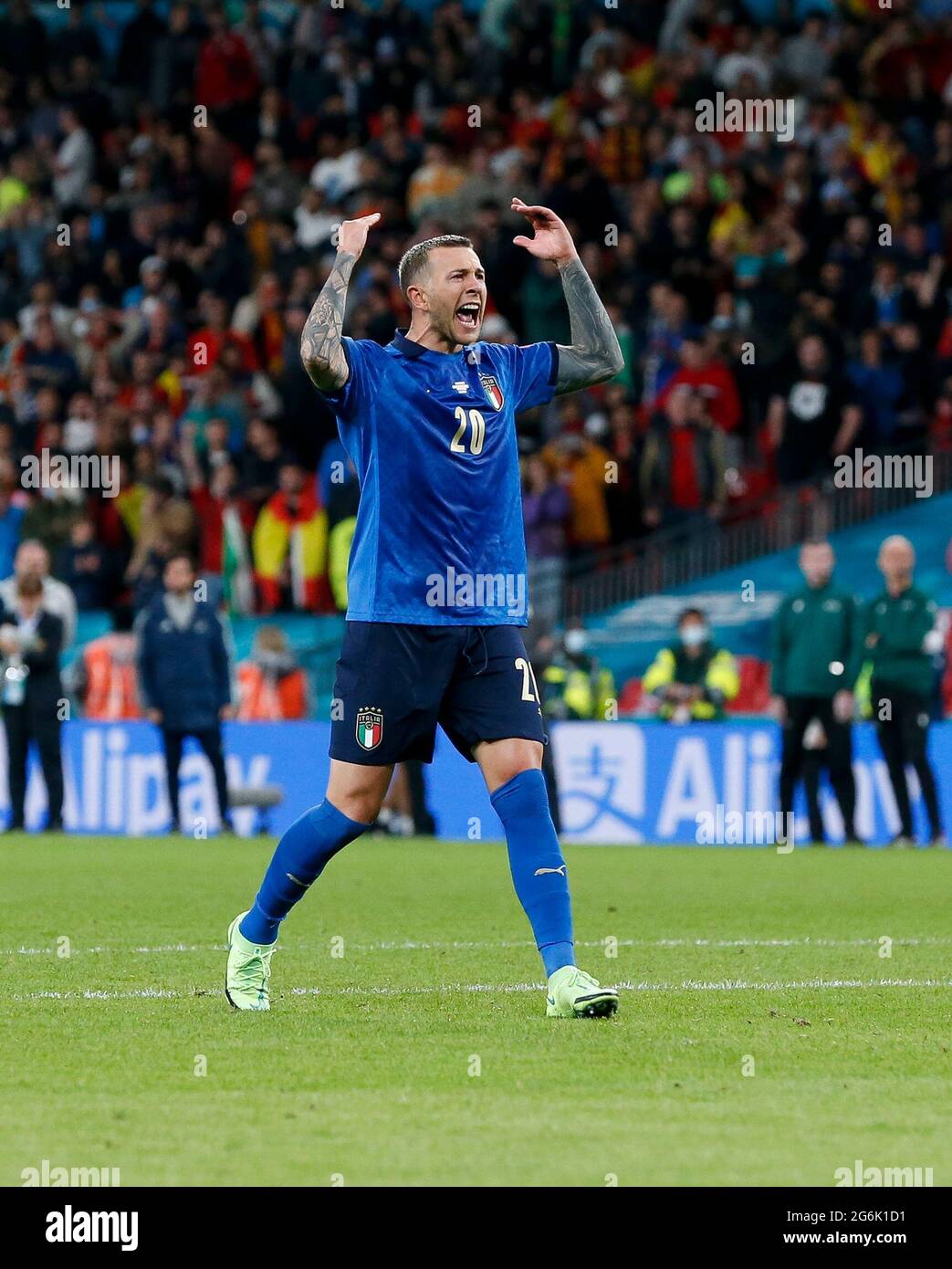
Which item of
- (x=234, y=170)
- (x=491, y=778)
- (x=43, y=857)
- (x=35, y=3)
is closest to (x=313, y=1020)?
(x=491, y=778)

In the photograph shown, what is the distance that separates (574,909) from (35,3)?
2086 centimetres

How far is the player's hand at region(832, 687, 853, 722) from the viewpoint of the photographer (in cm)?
1741

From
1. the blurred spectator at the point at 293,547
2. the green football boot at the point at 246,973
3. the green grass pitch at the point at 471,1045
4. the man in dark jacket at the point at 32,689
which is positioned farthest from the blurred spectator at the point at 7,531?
the green football boot at the point at 246,973

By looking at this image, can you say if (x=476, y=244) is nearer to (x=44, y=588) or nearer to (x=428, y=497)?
(x=44, y=588)

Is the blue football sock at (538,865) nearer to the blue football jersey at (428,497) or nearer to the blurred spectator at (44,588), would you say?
the blue football jersey at (428,497)

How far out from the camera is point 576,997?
726 cm

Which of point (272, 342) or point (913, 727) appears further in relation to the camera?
point (272, 342)

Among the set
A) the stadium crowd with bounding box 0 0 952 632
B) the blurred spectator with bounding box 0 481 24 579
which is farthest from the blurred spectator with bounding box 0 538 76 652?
the blurred spectator with bounding box 0 481 24 579

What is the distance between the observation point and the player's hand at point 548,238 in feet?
25.8

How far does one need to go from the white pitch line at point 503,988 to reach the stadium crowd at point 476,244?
12316mm

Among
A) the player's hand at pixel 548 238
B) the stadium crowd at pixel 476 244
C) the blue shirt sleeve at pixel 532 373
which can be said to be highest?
the stadium crowd at pixel 476 244

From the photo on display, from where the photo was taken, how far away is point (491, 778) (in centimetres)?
749

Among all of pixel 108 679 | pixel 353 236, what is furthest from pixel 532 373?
pixel 108 679
